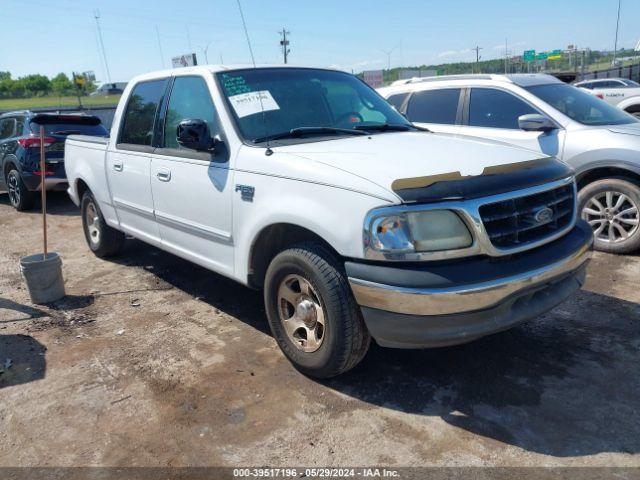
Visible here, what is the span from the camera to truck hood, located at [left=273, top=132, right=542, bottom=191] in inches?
114

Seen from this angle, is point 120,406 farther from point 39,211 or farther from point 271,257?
point 39,211

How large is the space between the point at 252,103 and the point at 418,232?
1741mm

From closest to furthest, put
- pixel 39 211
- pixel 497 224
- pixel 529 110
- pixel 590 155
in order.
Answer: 1. pixel 497 224
2. pixel 590 155
3. pixel 529 110
4. pixel 39 211

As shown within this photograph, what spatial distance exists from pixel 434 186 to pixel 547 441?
1.41 m

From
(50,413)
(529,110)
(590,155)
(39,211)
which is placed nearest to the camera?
(50,413)

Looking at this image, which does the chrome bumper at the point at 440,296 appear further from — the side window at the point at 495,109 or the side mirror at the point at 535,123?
the side window at the point at 495,109

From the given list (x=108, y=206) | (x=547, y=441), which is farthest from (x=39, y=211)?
(x=547, y=441)

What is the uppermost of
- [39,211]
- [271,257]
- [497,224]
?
[497,224]

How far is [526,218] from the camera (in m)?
2.96

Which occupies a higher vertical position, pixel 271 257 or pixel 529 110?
pixel 529 110

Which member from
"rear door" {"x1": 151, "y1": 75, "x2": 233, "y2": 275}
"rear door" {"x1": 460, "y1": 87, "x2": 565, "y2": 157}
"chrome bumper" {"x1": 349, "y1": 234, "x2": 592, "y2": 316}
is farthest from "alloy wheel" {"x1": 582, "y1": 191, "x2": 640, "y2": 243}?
"rear door" {"x1": 151, "y1": 75, "x2": 233, "y2": 275}

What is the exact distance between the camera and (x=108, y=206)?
5555mm

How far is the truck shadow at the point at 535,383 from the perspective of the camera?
9.09 ft

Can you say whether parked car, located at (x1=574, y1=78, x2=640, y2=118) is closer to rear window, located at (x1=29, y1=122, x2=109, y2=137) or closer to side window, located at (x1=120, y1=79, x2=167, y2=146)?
side window, located at (x1=120, y1=79, x2=167, y2=146)
